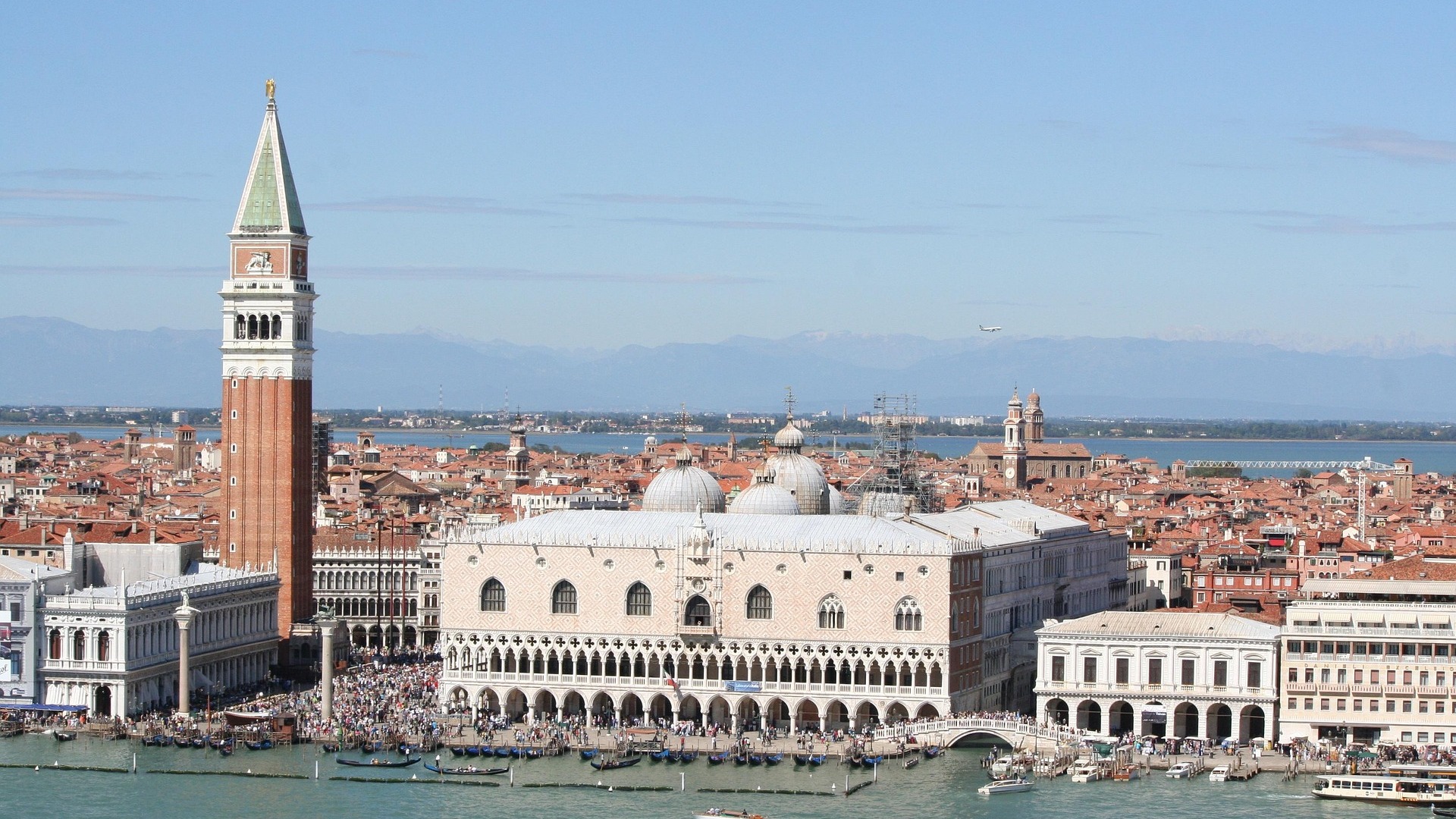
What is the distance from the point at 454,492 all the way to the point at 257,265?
168 ft

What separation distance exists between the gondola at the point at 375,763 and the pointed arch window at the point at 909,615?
1075cm

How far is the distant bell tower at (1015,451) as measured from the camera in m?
134

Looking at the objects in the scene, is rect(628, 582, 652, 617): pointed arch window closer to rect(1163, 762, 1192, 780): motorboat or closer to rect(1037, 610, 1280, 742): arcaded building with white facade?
rect(1037, 610, 1280, 742): arcaded building with white facade

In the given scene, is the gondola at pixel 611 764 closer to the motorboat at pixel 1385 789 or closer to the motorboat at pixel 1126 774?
the motorboat at pixel 1126 774

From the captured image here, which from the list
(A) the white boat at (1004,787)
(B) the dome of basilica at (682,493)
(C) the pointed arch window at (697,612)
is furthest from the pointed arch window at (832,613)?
(A) the white boat at (1004,787)

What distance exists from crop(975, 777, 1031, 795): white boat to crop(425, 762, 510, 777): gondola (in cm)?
979

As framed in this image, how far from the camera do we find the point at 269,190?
215ft

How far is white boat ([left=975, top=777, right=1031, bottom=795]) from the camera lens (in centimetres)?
4919

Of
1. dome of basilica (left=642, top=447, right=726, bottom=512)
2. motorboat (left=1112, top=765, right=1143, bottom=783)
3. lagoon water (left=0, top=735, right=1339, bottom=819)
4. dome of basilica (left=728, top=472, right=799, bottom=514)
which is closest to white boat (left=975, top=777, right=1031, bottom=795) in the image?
lagoon water (left=0, top=735, right=1339, bottom=819)

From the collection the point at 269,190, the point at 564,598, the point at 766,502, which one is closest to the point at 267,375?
the point at 269,190

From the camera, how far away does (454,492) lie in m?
116

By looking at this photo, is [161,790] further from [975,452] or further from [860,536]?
[975,452]

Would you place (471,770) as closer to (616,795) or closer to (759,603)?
(616,795)

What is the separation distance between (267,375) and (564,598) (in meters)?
12.7
